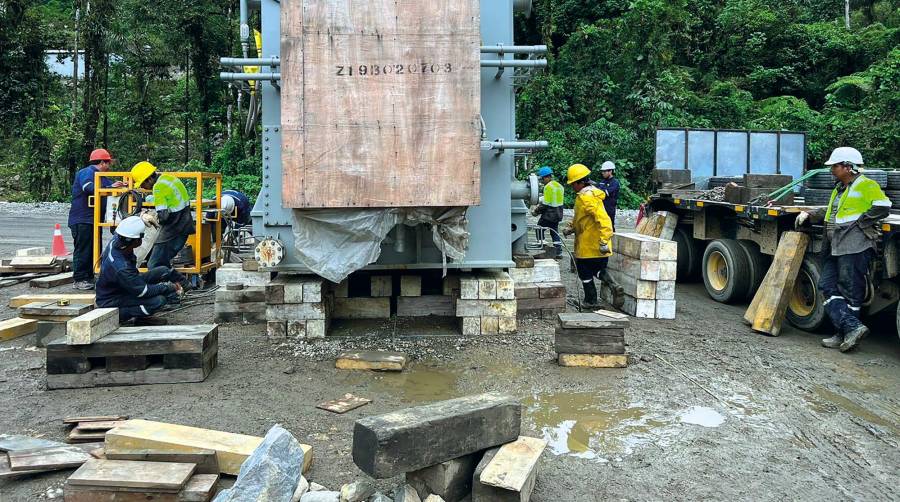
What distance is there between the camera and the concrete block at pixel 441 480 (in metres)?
3.35

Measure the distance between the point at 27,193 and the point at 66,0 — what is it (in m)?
17.4

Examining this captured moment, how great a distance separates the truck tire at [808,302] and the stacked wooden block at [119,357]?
19.7 ft

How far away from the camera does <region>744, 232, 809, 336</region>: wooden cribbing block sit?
7188 mm

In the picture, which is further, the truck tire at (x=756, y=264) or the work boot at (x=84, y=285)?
the work boot at (x=84, y=285)

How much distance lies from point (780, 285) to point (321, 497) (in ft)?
18.9

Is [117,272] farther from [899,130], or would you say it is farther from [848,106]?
[848,106]

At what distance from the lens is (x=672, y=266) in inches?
304

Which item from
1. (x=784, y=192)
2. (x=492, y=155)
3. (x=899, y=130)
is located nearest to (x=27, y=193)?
(x=492, y=155)

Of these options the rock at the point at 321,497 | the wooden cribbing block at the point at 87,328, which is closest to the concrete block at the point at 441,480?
the rock at the point at 321,497

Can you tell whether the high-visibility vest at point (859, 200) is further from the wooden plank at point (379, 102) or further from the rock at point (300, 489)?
the rock at point (300, 489)

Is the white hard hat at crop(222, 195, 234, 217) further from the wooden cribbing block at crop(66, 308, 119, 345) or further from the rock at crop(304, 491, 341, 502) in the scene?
the rock at crop(304, 491, 341, 502)

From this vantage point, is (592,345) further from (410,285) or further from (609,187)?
(609,187)

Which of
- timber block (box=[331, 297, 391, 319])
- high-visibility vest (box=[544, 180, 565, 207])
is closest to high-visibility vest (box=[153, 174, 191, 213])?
timber block (box=[331, 297, 391, 319])

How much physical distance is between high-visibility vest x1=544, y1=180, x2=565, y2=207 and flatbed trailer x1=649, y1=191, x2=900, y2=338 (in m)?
1.61
